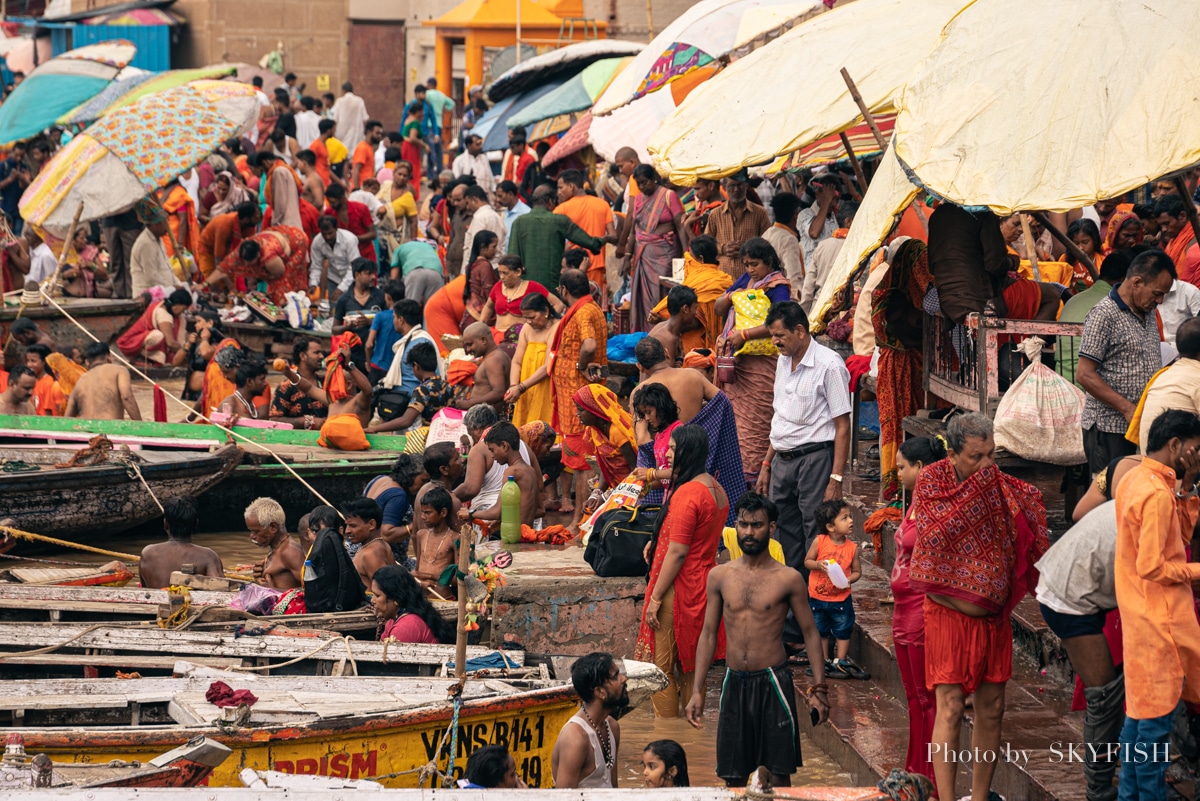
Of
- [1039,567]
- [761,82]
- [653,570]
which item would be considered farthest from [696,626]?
[761,82]

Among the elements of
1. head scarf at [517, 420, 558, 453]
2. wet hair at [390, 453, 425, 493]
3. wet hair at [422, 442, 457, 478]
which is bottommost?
wet hair at [390, 453, 425, 493]

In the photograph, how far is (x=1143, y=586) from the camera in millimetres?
5035

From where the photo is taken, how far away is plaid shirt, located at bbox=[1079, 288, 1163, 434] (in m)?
6.52

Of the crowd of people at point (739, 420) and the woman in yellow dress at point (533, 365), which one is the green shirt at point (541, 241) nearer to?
the crowd of people at point (739, 420)

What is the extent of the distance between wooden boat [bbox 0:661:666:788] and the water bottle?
2231mm

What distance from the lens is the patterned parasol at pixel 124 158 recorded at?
1606 cm

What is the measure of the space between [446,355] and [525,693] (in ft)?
22.1

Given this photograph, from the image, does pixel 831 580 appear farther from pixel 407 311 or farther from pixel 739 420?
pixel 407 311

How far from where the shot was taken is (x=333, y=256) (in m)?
17.7

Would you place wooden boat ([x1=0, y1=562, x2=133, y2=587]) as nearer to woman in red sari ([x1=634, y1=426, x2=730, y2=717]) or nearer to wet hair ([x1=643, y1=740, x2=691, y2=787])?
woman in red sari ([x1=634, y1=426, x2=730, y2=717])

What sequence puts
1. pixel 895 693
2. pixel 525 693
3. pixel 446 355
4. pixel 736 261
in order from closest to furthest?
pixel 525 693
pixel 895 693
pixel 736 261
pixel 446 355

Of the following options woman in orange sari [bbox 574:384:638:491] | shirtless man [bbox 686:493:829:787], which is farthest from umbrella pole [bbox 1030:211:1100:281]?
woman in orange sari [bbox 574:384:638:491]

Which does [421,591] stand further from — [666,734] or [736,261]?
[736,261]

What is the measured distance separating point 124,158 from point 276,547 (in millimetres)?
7991
